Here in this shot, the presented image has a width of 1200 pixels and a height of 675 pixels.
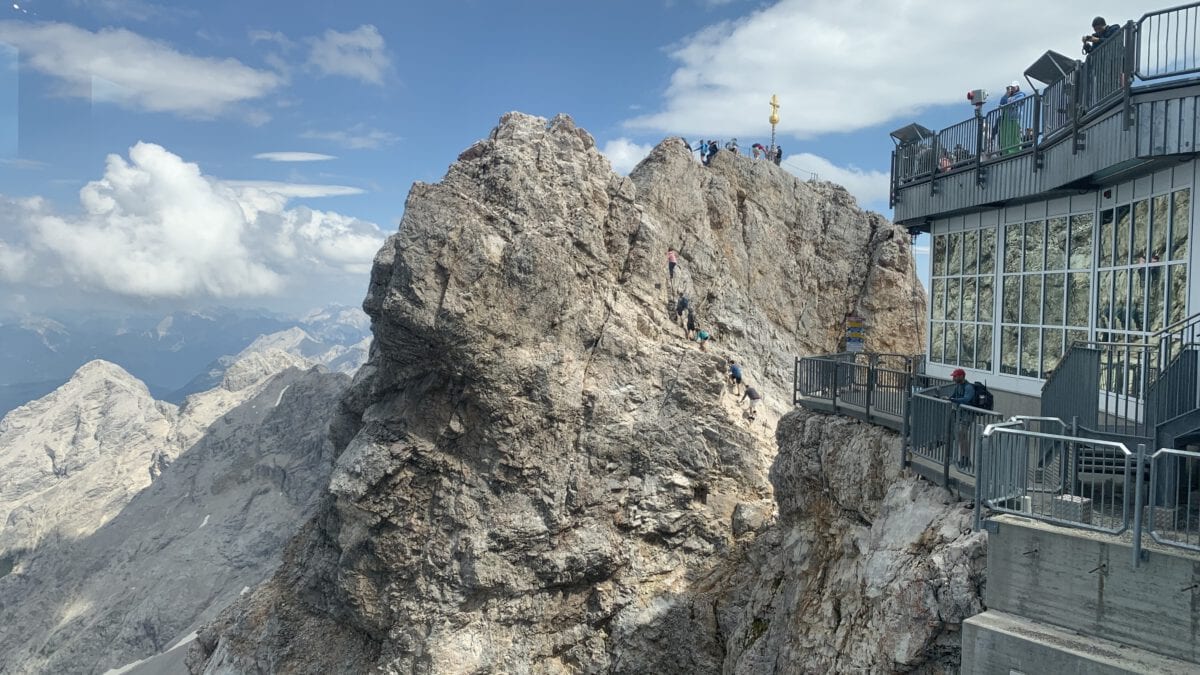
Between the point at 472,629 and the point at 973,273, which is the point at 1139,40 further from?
the point at 472,629

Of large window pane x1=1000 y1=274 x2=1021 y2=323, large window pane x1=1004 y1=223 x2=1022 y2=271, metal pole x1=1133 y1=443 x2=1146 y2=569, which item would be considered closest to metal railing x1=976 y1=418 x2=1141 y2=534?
metal pole x1=1133 y1=443 x2=1146 y2=569

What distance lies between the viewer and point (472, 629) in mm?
28844

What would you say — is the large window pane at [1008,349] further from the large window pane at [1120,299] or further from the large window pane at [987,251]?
the large window pane at [1120,299]

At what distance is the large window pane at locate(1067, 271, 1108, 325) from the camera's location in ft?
44.2

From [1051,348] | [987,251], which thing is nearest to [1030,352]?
[1051,348]

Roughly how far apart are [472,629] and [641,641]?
6558 mm

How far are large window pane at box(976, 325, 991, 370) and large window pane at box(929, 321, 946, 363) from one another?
150 centimetres

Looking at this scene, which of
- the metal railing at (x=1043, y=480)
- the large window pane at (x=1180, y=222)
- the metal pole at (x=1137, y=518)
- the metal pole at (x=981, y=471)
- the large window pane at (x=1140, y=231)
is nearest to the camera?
the metal pole at (x=1137, y=518)

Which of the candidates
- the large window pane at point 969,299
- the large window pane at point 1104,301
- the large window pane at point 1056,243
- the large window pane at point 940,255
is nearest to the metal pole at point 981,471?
the large window pane at point 1104,301

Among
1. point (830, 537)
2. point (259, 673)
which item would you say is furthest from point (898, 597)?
point (259, 673)

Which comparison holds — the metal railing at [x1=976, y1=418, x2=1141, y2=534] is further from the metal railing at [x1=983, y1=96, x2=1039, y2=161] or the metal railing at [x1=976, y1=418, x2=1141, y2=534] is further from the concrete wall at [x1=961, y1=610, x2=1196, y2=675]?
the metal railing at [x1=983, y1=96, x2=1039, y2=161]

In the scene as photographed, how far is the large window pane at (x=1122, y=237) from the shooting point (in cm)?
1236

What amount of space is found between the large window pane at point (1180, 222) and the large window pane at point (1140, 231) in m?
0.66

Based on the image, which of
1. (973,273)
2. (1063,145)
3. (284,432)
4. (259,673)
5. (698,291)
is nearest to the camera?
(1063,145)
